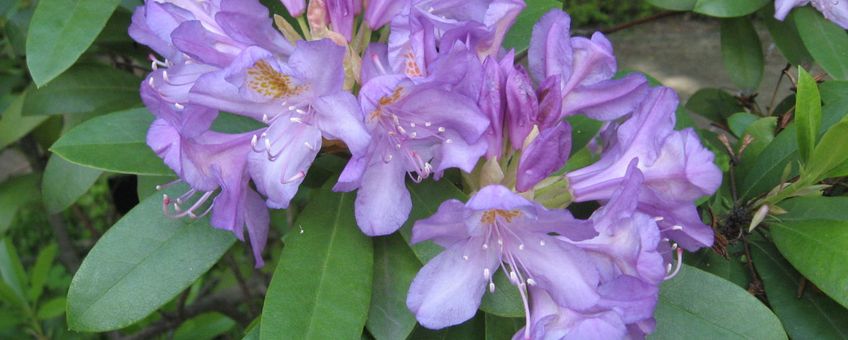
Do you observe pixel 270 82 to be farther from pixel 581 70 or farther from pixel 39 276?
pixel 39 276

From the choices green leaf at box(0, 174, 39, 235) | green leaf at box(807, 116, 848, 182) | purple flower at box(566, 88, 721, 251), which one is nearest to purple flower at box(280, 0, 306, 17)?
purple flower at box(566, 88, 721, 251)

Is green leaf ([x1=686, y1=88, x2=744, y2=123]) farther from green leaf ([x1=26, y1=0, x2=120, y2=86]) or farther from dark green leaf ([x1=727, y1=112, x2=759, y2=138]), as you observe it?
green leaf ([x1=26, y1=0, x2=120, y2=86])

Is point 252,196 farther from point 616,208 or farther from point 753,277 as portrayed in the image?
point 753,277

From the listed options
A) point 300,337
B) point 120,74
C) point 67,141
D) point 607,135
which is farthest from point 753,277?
point 120,74

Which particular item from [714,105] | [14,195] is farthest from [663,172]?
[14,195]

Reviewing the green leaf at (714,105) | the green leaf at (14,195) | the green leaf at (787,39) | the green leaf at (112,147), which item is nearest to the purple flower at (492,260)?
the green leaf at (112,147)
